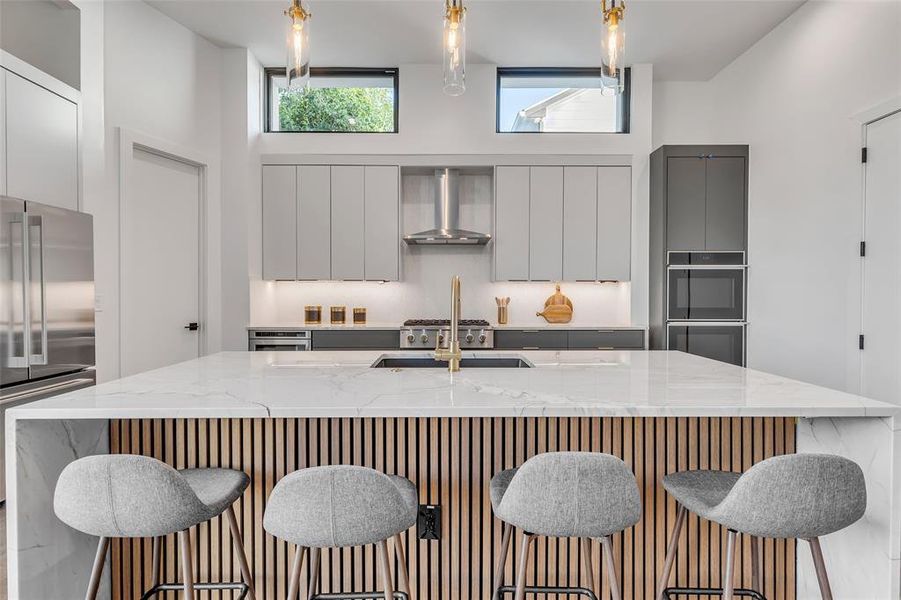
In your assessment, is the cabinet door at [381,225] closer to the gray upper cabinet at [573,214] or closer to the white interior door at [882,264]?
the gray upper cabinet at [573,214]

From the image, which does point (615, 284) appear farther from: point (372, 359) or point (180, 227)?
point (180, 227)

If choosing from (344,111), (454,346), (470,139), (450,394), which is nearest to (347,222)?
(344,111)

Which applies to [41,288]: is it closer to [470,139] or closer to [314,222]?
[314,222]

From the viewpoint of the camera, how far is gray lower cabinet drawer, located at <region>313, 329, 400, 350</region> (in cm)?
438

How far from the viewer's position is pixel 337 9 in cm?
375

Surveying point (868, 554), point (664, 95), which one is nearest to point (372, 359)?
point (868, 554)

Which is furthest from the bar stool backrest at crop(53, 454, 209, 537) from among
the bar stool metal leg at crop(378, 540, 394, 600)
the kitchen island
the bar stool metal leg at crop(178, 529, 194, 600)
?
the bar stool metal leg at crop(378, 540, 394, 600)

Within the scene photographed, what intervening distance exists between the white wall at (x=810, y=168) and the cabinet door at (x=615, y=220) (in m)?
0.95

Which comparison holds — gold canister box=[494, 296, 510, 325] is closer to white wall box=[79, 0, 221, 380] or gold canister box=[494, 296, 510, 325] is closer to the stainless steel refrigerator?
white wall box=[79, 0, 221, 380]

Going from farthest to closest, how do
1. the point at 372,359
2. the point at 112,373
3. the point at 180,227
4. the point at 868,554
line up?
1. the point at 180,227
2. the point at 112,373
3. the point at 372,359
4. the point at 868,554

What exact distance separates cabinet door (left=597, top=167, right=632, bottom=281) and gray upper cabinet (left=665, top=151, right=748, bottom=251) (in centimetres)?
39

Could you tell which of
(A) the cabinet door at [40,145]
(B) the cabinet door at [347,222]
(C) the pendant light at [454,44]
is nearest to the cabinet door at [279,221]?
(B) the cabinet door at [347,222]

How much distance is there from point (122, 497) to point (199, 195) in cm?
347

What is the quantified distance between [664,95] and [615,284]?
1.83 metres
